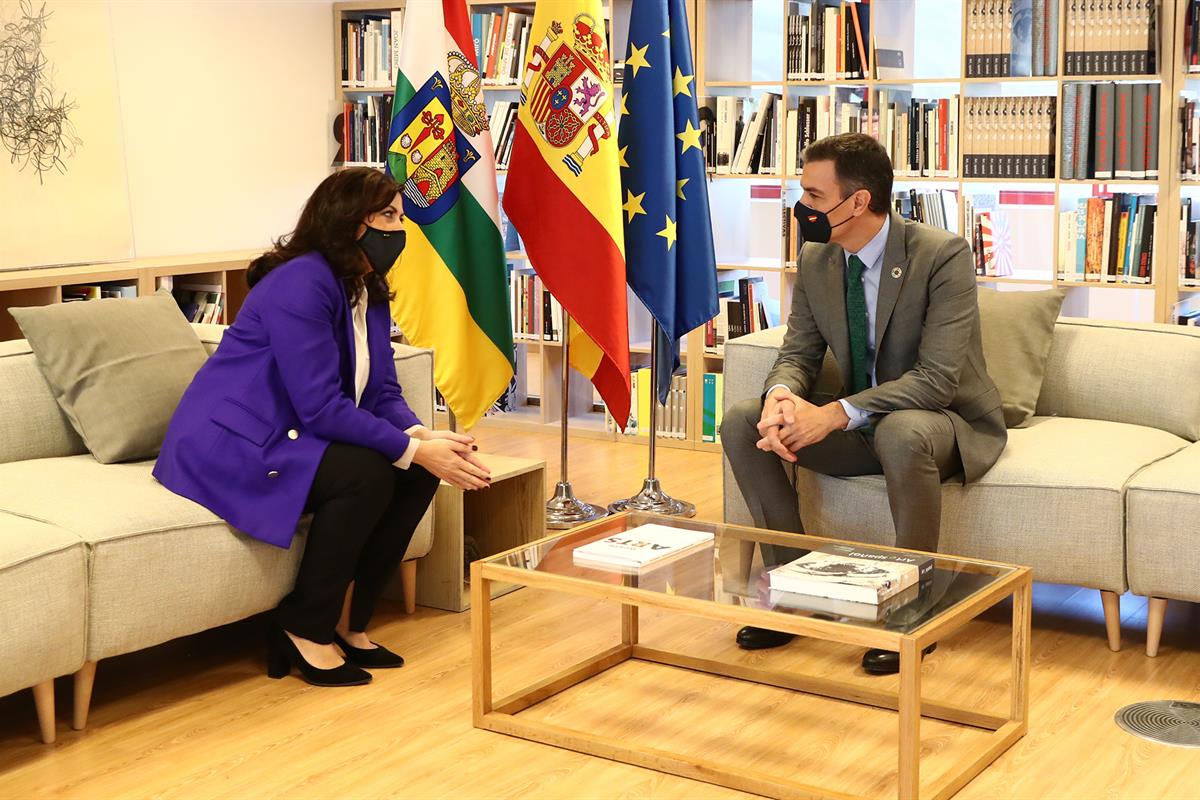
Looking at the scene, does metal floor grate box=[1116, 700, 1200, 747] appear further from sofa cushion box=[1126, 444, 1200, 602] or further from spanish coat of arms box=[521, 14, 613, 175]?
spanish coat of arms box=[521, 14, 613, 175]

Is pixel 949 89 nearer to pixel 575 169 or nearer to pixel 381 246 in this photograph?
pixel 575 169

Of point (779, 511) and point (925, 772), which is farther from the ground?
point (779, 511)

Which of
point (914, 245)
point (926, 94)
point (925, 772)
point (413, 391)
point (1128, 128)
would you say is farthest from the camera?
point (926, 94)

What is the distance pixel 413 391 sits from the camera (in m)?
3.48

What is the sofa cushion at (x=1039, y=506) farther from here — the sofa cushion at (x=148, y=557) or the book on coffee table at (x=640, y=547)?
the sofa cushion at (x=148, y=557)

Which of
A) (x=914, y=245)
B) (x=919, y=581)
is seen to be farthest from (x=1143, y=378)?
(x=919, y=581)

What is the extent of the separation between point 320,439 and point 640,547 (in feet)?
2.43

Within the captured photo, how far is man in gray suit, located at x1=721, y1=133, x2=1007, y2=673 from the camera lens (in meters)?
3.10

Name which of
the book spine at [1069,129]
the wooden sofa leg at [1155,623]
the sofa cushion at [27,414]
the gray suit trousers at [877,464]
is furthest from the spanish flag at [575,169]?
the wooden sofa leg at [1155,623]

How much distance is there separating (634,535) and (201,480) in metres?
0.91

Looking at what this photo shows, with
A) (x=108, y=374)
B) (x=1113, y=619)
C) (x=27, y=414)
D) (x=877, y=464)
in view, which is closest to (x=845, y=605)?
(x=877, y=464)

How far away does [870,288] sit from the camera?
3.27 m

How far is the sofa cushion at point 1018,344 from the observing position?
11.6ft

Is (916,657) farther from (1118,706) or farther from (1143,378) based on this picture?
(1143,378)
